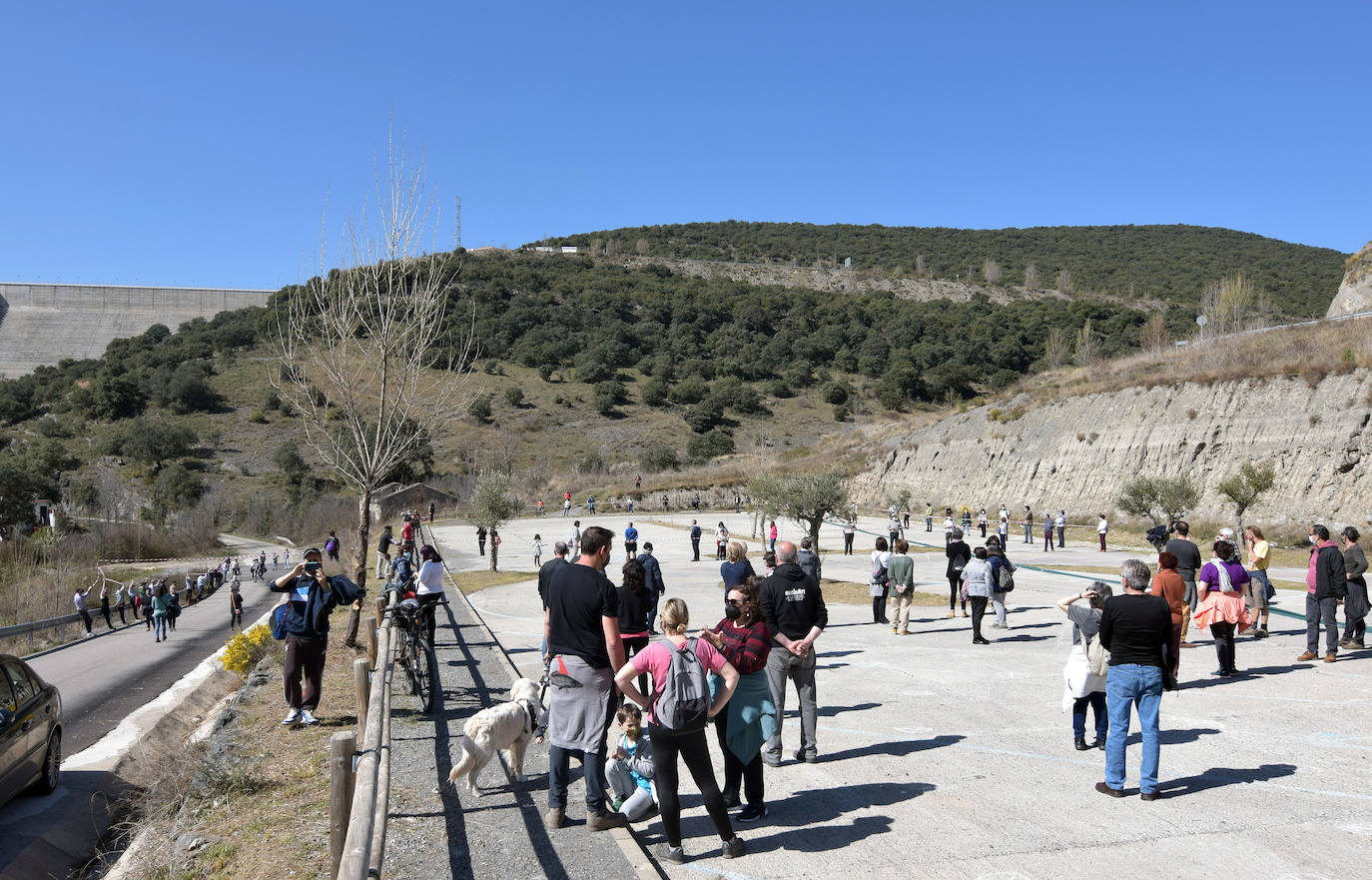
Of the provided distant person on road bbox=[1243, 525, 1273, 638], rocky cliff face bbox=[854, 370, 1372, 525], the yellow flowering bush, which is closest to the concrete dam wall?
rocky cliff face bbox=[854, 370, 1372, 525]

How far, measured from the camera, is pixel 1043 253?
14825cm

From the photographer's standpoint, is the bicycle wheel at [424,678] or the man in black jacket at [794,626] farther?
the bicycle wheel at [424,678]

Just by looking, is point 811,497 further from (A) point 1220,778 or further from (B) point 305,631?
(A) point 1220,778

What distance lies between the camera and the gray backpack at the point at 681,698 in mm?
4953

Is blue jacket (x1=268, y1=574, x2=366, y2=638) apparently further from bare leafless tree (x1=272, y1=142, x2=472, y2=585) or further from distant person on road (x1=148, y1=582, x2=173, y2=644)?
distant person on road (x1=148, y1=582, x2=173, y2=644)

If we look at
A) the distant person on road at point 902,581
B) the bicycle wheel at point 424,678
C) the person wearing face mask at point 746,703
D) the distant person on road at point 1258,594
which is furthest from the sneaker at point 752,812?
the distant person on road at point 1258,594

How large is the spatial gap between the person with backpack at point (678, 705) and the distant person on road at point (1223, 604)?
24.0ft

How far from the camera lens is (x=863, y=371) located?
10069cm

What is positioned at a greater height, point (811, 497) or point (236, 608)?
point (811, 497)

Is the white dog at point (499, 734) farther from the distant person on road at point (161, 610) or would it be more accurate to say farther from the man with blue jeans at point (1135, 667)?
the distant person on road at point (161, 610)

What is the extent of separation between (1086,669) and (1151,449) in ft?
122

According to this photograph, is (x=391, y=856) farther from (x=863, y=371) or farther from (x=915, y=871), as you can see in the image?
(x=863, y=371)

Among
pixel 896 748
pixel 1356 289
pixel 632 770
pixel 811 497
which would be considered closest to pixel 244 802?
pixel 632 770

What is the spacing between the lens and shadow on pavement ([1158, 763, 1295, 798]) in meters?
6.36
